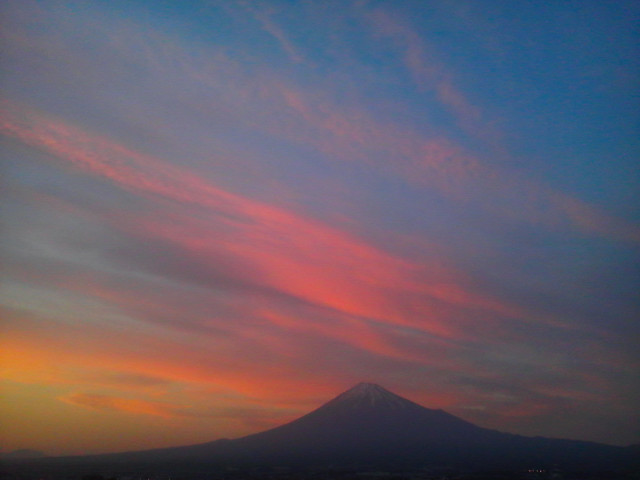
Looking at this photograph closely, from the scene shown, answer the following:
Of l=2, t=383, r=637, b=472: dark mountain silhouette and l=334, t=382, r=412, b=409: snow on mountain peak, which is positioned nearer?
l=2, t=383, r=637, b=472: dark mountain silhouette

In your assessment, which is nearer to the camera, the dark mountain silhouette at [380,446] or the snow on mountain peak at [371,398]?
the dark mountain silhouette at [380,446]

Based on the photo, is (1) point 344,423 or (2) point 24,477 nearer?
(2) point 24,477

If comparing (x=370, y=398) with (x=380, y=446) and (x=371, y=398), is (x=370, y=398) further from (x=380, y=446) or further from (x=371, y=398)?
(x=380, y=446)

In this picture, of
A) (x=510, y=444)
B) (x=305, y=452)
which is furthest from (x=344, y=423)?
(x=510, y=444)

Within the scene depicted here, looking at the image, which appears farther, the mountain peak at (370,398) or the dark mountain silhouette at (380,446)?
the mountain peak at (370,398)

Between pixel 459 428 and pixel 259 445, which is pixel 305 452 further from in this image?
pixel 459 428

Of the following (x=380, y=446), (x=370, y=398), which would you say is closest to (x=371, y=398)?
(x=370, y=398)

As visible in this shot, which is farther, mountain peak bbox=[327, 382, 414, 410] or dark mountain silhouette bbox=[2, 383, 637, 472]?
mountain peak bbox=[327, 382, 414, 410]

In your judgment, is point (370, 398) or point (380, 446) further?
point (370, 398)
